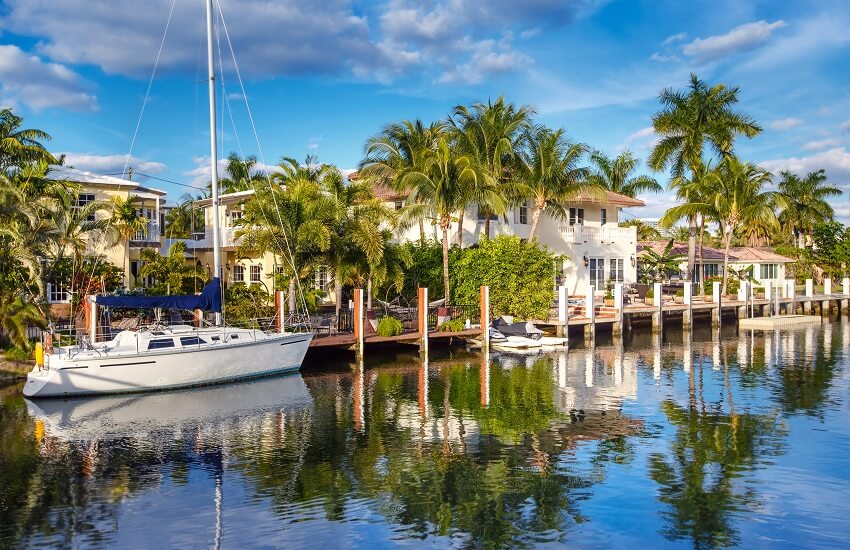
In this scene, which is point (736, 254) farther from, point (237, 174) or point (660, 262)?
point (237, 174)

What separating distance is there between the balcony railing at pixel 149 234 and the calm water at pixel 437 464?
14994 millimetres

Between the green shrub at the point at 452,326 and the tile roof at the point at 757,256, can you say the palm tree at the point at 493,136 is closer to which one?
the green shrub at the point at 452,326

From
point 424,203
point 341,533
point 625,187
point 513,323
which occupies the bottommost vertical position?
point 341,533

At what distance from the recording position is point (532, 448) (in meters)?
17.0

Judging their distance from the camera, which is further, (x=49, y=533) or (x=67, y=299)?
(x=67, y=299)

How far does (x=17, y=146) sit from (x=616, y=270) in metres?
35.3

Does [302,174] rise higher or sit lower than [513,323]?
higher

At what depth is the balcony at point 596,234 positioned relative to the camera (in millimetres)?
46781

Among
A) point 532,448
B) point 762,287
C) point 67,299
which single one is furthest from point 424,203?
point 762,287

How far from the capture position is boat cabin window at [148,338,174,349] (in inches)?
933

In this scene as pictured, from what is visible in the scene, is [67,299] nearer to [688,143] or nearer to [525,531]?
[525,531]

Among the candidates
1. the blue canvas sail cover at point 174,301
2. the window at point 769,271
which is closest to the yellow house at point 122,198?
the blue canvas sail cover at point 174,301

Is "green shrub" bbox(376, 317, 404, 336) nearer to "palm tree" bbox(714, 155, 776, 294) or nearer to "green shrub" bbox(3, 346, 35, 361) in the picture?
"green shrub" bbox(3, 346, 35, 361)

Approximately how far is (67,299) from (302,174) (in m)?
15.3
